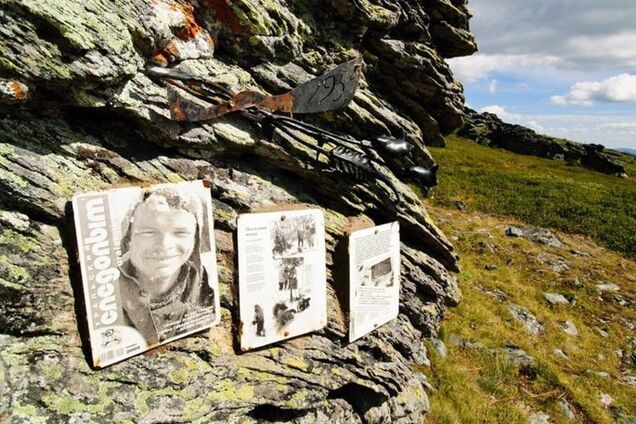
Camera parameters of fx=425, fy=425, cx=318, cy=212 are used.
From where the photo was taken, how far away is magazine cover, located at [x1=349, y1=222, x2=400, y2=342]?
8.26m

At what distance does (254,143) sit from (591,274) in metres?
19.2

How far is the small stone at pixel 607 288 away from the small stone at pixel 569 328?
4.06 meters

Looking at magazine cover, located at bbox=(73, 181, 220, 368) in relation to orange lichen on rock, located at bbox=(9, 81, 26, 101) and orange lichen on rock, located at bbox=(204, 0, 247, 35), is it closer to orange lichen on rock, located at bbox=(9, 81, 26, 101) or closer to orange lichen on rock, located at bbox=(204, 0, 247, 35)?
orange lichen on rock, located at bbox=(9, 81, 26, 101)

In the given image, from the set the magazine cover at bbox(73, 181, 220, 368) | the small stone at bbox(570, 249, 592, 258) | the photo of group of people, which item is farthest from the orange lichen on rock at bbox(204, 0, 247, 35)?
the small stone at bbox(570, 249, 592, 258)

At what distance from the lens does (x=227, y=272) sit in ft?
22.0

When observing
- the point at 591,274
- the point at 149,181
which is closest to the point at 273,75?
the point at 149,181

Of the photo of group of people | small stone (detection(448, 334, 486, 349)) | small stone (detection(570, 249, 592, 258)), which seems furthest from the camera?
small stone (detection(570, 249, 592, 258))

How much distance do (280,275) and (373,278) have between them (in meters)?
2.37

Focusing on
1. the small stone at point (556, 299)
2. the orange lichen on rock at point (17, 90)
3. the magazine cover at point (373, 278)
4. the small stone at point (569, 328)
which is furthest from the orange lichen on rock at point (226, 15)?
the small stone at point (556, 299)

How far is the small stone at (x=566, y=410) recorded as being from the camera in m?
10.8

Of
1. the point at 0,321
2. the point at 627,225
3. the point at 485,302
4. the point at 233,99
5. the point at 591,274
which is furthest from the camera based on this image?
the point at 627,225

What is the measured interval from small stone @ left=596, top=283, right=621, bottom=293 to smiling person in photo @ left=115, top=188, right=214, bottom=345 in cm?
1843

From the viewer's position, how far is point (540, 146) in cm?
9844

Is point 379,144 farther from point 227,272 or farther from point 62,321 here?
point 62,321
